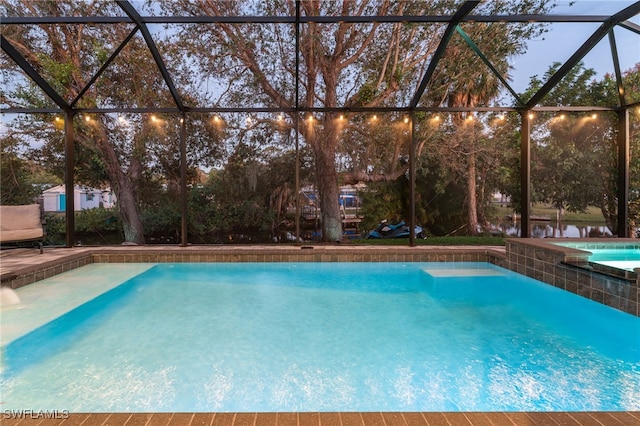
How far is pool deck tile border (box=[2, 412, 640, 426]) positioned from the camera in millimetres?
1749

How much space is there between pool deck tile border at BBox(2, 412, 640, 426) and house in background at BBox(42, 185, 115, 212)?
8396 millimetres

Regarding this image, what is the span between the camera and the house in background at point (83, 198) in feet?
28.1

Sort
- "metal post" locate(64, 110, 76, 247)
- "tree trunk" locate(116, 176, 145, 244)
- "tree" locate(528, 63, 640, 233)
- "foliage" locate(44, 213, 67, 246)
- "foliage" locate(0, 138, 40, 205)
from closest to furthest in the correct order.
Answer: "metal post" locate(64, 110, 76, 247)
"foliage" locate(0, 138, 40, 205)
"tree" locate(528, 63, 640, 233)
"foliage" locate(44, 213, 67, 246)
"tree trunk" locate(116, 176, 145, 244)

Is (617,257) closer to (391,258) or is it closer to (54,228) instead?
(391,258)

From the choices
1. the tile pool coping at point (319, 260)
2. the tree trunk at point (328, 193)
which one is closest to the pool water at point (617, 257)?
the tile pool coping at point (319, 260)

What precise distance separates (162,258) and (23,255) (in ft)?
7.12

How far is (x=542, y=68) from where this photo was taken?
30.9ft

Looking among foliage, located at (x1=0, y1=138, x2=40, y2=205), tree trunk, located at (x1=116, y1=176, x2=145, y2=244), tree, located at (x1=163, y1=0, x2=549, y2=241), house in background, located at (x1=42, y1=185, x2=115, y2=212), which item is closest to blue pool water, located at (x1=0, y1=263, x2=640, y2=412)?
tree, located at (x1=163, y1=0, x2=549, y2=241)

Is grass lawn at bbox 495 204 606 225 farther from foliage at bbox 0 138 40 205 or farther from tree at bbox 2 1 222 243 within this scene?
foliage at bbox 0 138 40 205

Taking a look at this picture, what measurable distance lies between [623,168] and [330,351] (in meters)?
6.67

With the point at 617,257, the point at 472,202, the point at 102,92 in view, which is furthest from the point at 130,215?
the point at 617,257

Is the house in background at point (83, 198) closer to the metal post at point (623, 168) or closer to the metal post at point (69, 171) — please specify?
the metal post at point (69, 171)

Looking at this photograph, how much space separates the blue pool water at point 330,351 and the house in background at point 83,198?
5.26m

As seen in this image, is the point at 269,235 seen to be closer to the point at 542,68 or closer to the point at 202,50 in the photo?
the point at 202,50
